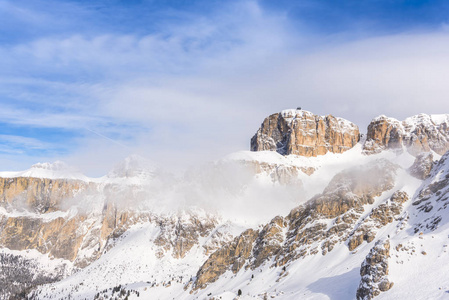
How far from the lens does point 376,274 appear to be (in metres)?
138

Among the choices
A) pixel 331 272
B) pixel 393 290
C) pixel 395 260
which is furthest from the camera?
pixel 331 272

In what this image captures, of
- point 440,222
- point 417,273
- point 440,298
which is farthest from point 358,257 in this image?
point 440,298

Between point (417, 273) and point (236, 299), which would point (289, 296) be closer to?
point (236, 299)

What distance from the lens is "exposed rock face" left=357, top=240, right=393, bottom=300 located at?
135 m

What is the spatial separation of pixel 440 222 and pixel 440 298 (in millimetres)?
79395

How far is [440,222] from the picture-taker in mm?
184875

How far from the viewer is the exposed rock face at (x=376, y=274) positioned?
135m

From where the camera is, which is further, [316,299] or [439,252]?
[316,299]

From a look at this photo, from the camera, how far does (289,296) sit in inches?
6964

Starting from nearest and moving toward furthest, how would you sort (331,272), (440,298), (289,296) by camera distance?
Result: (440,298), (289,296), (331,272)

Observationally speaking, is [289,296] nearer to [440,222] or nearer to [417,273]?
[417,273]

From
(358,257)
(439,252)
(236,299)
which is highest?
(439,252)

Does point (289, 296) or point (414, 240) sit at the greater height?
point (414, 240)

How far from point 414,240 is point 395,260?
1691 centimetres
